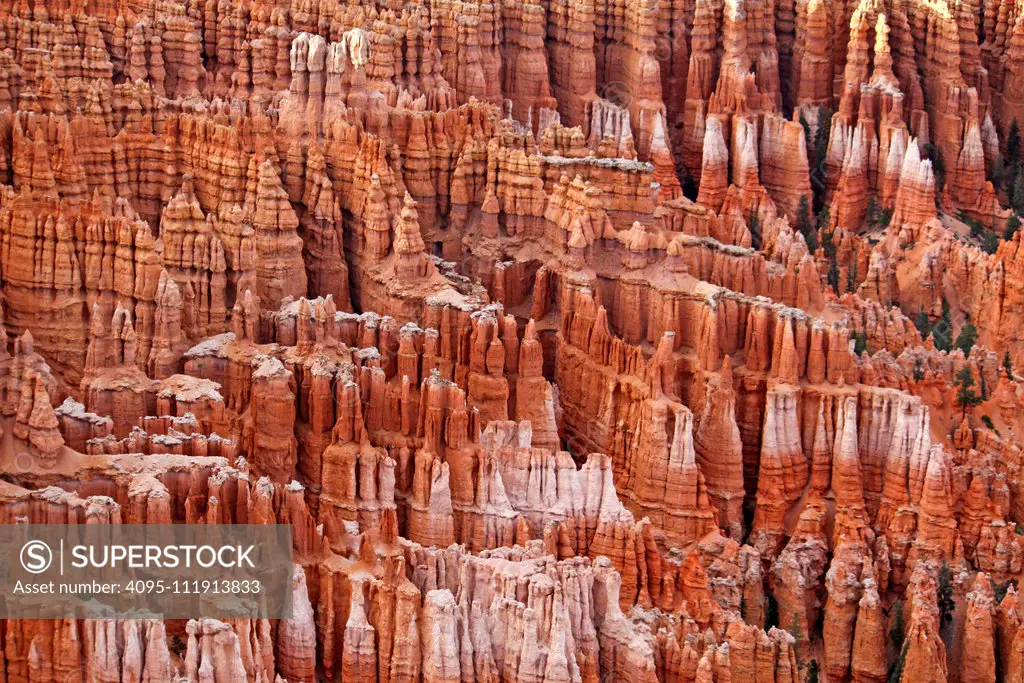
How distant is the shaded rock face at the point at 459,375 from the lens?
159 ft

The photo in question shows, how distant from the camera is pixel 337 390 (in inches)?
2169

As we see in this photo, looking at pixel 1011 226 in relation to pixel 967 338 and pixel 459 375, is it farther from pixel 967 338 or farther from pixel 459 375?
pixel 459 375

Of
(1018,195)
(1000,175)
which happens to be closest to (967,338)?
(1018,195)

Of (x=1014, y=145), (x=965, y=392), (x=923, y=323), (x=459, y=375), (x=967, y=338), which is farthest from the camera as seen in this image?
(x=1014, y=145)

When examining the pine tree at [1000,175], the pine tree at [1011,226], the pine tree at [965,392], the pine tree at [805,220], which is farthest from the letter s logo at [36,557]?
the pine tree at [1000,175]

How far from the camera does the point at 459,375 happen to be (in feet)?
190

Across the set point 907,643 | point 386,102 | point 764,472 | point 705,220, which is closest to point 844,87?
point 705,220

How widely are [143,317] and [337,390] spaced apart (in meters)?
4.40

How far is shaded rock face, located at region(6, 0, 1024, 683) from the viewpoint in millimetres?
48594

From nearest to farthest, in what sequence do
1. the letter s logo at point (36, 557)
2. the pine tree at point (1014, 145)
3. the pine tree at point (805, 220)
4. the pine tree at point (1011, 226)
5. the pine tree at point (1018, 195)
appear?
the letter s logo at point (36, 557), the pine tree at point (1011, 226), the pine tree at point (805, 220), the pine tree at point (1018, 195), the pine tree at point (1014, 145)

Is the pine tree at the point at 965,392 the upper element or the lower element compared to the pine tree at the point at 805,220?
lower

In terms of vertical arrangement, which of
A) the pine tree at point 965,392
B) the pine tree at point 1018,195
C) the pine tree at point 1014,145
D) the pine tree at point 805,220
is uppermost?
the pine tree at point 1014,145

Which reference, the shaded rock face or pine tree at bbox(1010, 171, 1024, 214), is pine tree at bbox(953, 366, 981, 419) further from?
pine tree at bbox(1010, 171, 1024, 214)

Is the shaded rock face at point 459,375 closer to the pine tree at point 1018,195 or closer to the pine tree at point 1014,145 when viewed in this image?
the pine tree at point 1018,195
